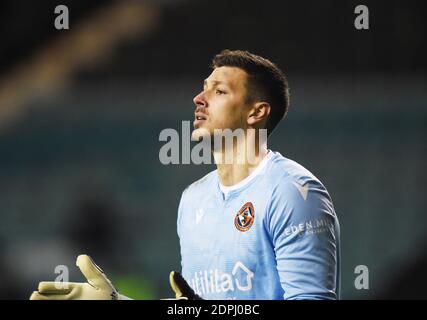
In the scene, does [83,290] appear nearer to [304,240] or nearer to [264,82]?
[304,240]

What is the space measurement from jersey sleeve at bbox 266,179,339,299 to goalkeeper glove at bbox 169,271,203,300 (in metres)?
0.42

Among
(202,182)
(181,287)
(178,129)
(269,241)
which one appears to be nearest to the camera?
(181,287)

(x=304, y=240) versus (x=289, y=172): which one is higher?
(x=289, y=172)

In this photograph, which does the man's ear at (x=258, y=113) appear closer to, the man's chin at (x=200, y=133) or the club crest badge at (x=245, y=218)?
the man's chin at (x=200, y=133)

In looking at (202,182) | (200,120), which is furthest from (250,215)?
(200,120)

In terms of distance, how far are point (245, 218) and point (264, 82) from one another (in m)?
0.72

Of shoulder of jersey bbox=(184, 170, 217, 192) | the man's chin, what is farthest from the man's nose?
shoulder of jersey bbox=(184, 170, 217, 192)

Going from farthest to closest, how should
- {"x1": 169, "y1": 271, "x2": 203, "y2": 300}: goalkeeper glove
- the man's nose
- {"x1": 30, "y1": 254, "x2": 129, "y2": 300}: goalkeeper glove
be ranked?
1. the man's nose
2. {"x1": 30, "y1": 254, "x2": 129, "y2": 300}: goalkeeper glove
3. {"x1": 169, "y1": 271, "x2": 203, "y2": 300}: goalkeeper glove

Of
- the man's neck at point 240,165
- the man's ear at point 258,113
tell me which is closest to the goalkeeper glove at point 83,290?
the man's neck at point 240,165

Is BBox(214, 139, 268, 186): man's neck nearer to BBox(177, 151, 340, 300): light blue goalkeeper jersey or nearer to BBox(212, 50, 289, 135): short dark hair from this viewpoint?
BBox(177, 151, 340, 300): light blue goalkeeper jersey

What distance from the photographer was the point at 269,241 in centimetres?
312

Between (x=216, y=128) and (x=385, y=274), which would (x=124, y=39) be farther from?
(x=385, y=274)

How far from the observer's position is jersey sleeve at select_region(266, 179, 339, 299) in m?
3.02
